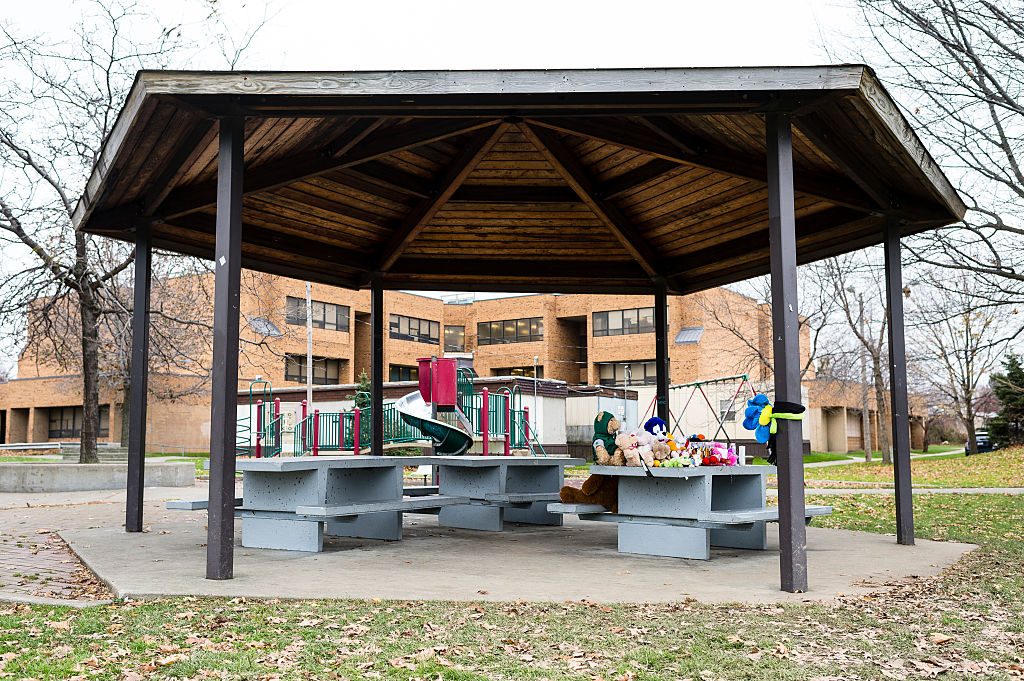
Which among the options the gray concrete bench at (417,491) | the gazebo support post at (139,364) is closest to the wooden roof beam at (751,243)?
the gray concrete bench at (417,491)

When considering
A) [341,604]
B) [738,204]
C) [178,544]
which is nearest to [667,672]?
[341,604]

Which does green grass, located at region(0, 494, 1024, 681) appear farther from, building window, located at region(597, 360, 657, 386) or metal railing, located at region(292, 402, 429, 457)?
building window, located at region(597, 360, 657, 386)

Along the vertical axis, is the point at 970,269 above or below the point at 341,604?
above

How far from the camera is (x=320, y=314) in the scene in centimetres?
5869

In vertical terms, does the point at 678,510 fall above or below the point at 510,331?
below

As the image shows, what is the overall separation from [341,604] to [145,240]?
24.0ft

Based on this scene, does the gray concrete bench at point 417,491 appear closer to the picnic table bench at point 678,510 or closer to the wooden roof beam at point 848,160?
the picnic table bench at point 678,510

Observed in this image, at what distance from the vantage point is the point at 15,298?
773 inches

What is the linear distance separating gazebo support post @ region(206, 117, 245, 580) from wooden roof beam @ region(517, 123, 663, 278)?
149 inches

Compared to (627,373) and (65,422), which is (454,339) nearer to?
(627,373)

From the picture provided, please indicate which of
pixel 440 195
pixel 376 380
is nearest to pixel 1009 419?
pixel 376 380

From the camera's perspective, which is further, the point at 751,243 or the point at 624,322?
the point at 624,322

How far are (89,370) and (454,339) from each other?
154 feet

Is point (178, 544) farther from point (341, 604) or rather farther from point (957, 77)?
point (957, 77)
